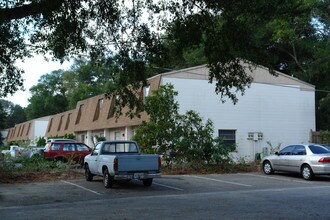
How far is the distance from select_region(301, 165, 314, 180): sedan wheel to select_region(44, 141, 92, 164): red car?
13465mm

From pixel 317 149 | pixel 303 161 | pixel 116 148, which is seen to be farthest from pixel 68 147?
pixel 317 149

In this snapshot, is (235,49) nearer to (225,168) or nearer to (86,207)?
(86,207)

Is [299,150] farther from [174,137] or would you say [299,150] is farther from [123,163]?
[123,163]

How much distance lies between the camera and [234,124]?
3112 cm

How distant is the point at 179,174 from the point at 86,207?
10579 millimetres

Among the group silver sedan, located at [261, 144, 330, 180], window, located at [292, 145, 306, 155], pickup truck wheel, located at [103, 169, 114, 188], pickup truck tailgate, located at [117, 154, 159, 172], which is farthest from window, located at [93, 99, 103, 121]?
pickup truck tailgate, located at [117, 154, 159, 172]

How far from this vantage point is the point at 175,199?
13.6 meters

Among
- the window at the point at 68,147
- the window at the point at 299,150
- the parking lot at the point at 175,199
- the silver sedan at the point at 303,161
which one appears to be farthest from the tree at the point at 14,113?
the window at the point at 299,150

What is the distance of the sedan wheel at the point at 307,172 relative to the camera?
63.7 ft

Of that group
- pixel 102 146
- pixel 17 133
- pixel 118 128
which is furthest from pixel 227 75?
pixel 17 133

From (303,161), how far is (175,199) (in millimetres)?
8578

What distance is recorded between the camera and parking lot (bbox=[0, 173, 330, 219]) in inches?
425

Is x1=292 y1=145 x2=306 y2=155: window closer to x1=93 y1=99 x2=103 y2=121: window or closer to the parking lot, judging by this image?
the parking lot

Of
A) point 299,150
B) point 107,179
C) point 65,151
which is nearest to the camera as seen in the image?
point 107,179
